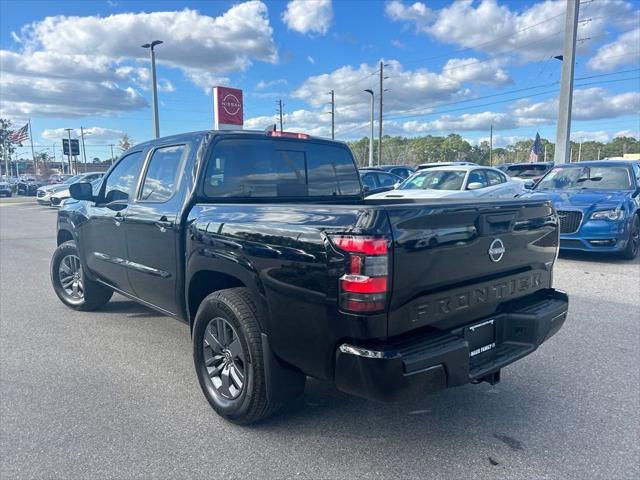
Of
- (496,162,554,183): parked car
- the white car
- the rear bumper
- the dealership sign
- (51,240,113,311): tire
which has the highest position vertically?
the dealership sign

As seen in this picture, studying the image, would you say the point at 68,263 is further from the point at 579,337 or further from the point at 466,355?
the point at 579,337

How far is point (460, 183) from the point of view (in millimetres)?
11391

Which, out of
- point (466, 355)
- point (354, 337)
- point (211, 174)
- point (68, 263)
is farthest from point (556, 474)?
point (68, 263)

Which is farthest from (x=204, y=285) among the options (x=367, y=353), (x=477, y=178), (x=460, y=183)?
(x=477, y=178)

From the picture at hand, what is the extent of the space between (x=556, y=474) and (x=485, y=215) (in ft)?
4.83

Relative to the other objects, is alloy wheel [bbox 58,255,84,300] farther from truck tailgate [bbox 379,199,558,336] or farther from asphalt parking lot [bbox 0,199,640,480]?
truck tailgate [bbox 379,199,558,336]

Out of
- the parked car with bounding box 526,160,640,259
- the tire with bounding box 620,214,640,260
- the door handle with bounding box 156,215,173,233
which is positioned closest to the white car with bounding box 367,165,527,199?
the parked car with bounding box 526,160,640,259

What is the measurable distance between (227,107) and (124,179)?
36.4 ft

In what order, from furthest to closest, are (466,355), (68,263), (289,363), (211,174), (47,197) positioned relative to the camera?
1. (47,197)
2. (68,263)
3. (211,174)
4. (289,363)
5. (466,355)

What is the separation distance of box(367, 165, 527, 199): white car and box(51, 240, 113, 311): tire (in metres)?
6.89

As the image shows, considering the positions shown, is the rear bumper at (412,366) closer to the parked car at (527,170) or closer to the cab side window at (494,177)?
the cab side window at (494,177)

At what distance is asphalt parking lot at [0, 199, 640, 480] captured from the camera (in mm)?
2709

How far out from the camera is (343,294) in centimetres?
236

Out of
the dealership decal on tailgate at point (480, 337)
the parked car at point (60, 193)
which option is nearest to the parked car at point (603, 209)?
the dealership decal on tailgate at point (480, 337)
